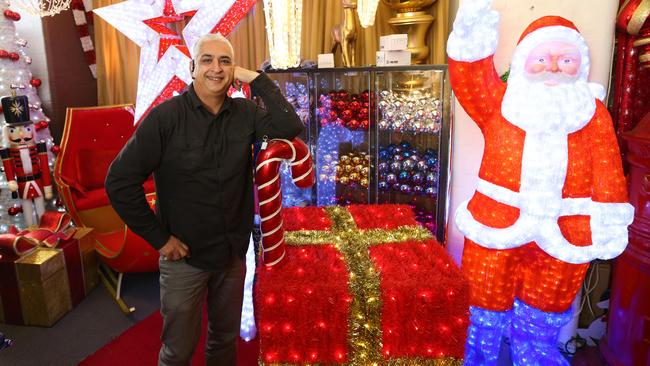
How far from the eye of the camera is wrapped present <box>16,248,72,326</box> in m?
3.04

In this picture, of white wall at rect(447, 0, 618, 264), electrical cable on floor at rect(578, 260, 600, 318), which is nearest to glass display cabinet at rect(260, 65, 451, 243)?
white wall at rect(447, 0, 618, 264)

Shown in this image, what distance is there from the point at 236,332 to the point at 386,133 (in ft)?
6.88

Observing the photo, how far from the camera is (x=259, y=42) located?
439cm

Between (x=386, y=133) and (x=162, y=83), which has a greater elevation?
(x=162, y=83)

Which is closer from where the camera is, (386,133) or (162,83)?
(162,83)

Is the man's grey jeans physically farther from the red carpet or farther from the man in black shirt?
the red carpet

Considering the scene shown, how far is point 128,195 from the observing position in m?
1.76

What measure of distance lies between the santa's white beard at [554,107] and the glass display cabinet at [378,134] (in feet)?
3.50

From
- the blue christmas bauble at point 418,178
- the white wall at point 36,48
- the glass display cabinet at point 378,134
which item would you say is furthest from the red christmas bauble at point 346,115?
the white wall at point 36,48

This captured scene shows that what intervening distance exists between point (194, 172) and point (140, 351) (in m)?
1.58

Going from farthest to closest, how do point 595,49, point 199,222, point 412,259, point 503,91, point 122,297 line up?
point 122,297, point 595,49, point 503,91, point 412,259, point 199,222

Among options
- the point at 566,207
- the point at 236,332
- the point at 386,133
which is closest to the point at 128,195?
the point at 236,332

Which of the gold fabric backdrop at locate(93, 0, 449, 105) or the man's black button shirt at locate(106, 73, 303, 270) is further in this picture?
the gold fabric backdrop at locate(93, 0, 449, 105)

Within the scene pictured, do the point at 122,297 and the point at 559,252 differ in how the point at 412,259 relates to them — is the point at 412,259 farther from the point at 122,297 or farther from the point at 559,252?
the point at 122,297
